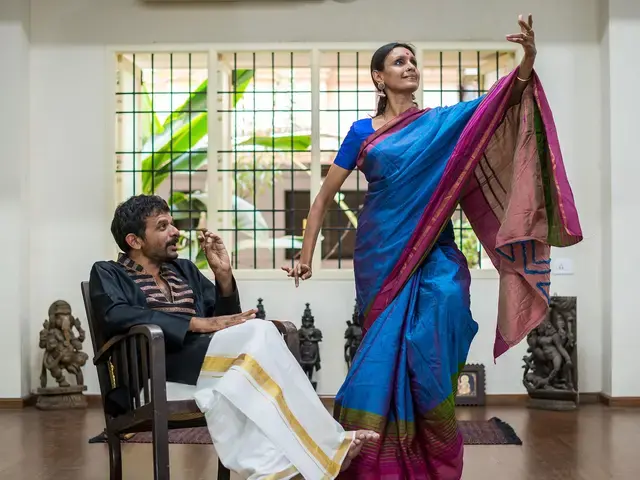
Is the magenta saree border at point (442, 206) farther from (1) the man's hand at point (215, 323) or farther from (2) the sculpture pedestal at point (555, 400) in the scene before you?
(2) the sculpture pedestal at point (555, 400)

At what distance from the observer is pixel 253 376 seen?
10.7ft

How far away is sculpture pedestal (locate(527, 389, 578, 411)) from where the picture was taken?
6.81 m

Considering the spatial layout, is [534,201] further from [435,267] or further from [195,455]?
[195,455]

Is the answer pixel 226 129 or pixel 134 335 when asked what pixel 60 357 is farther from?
pixel 134 335

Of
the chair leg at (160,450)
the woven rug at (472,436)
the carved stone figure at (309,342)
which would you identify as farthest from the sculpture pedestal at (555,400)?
the chair leg at (160,450)

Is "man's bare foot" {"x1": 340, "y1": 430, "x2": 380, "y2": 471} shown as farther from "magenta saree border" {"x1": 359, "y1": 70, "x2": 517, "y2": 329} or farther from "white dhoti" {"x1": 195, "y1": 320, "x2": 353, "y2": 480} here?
→ "magenta saree border" {"x1": 359, "y1": 70, "x2": 517, "y2": 329}

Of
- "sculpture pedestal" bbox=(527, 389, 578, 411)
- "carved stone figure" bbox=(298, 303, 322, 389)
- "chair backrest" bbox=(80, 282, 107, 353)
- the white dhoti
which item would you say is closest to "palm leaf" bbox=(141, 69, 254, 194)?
"carved stone figure" bbox=(298, 303, 322, 389)

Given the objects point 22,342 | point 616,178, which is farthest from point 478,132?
point 22,342

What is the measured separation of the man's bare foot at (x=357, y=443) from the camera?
11.0 feet

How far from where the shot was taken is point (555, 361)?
22.3ft

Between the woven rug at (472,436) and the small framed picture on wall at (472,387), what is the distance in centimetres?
92

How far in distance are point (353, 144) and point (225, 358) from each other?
45.4 inches

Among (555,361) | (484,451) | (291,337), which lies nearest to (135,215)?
(291,337)

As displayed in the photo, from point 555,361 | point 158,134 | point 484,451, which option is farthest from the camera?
point 158,134
